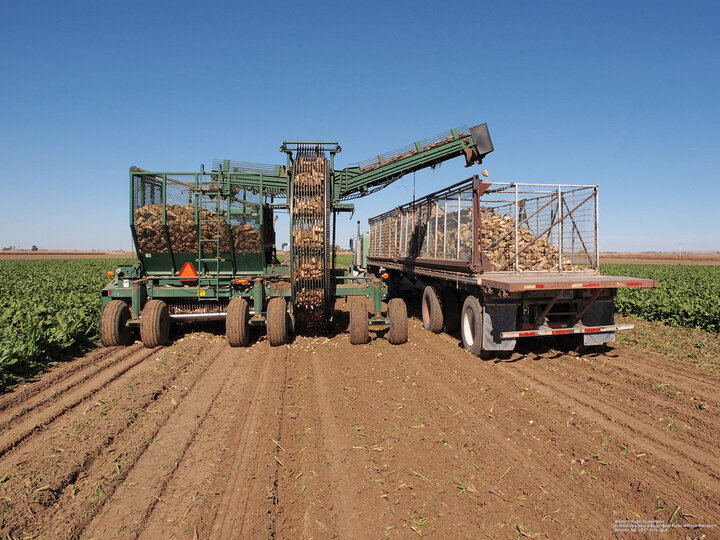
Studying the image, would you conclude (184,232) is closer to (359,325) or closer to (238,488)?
(359,325)

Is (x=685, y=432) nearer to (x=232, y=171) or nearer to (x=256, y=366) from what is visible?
(x=256, y=366)

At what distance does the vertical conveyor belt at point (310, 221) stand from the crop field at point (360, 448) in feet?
5.23

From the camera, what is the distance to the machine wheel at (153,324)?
8.49 metres

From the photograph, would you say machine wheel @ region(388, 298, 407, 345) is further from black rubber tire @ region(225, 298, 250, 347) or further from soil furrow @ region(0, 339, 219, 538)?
soil furrow @ region(0, 339, 219, 538)

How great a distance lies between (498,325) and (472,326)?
0.76 meters

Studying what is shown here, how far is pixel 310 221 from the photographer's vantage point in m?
8.02

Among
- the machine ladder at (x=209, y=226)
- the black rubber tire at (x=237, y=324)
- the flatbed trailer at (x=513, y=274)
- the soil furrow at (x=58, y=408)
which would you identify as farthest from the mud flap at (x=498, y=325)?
the soil furrow at (x=58, y=408)

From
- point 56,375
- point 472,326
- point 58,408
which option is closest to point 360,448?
point 58,408

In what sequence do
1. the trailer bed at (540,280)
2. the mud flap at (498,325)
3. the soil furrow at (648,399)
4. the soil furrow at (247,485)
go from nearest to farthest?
the soil furrow at (247,485)
the soil furrow at (648,399)
the trailer bed at (540,280)
the mud flap at (498,325)

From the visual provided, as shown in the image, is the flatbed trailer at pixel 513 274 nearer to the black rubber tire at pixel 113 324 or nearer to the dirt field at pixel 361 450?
the dirt field at pixel 361 450

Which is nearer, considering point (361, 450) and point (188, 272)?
point (361, 450)

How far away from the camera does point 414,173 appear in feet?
32.8

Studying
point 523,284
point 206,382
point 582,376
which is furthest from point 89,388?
point 582,376

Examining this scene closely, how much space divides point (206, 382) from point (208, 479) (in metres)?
2.94
